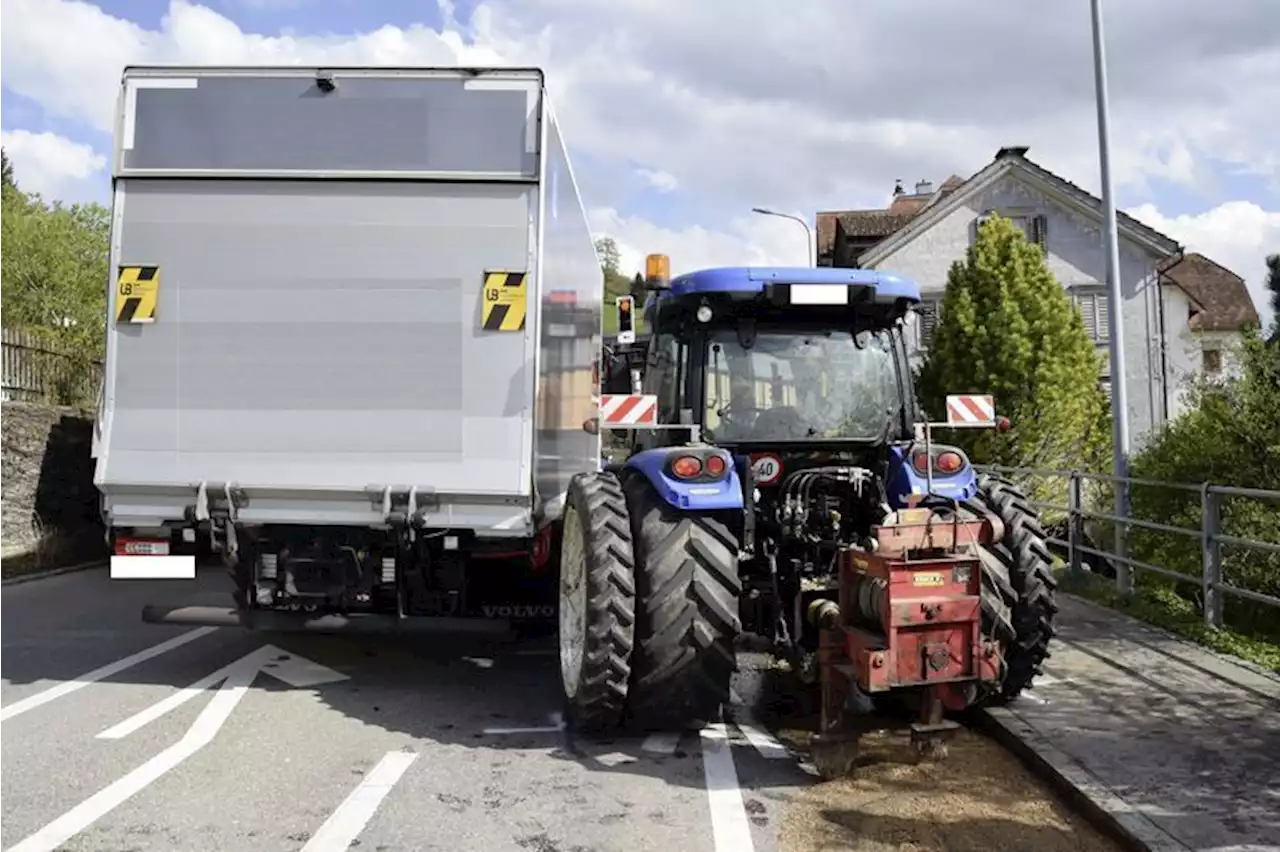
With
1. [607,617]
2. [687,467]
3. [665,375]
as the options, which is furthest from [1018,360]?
[607,617]

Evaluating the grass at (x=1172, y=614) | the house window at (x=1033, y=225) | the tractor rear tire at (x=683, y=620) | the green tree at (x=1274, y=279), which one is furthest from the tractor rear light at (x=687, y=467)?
the house window at (x=1033, y=225)

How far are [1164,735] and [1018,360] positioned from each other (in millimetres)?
17989

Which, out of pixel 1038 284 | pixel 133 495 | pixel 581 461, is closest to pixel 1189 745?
pixel 581 461

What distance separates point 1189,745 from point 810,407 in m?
2.66

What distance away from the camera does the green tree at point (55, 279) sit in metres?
19.8

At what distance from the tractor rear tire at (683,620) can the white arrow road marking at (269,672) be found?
2692mm

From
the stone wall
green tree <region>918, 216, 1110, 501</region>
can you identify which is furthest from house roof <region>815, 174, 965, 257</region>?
the stone wall

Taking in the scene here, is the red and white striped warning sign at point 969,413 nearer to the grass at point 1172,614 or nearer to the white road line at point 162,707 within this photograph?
the grass at point 1172,614

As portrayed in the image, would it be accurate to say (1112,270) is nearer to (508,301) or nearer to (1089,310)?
(508,301)

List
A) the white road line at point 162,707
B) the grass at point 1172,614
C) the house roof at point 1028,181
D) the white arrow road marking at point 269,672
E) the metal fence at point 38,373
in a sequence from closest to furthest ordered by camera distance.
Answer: the white road line at point 162,707, the white arrow road marking at point 269,672, the grass at point 1172,614, the metal fence at point 38,373, the house roof at point 1028,181

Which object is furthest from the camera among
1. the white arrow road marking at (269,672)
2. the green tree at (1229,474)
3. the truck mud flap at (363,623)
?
the green tree at (1229,474)

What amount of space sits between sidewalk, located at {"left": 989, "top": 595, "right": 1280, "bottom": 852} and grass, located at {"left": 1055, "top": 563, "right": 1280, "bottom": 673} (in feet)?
0.59

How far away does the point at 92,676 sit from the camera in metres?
7.52

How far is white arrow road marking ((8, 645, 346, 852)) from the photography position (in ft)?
15.0
